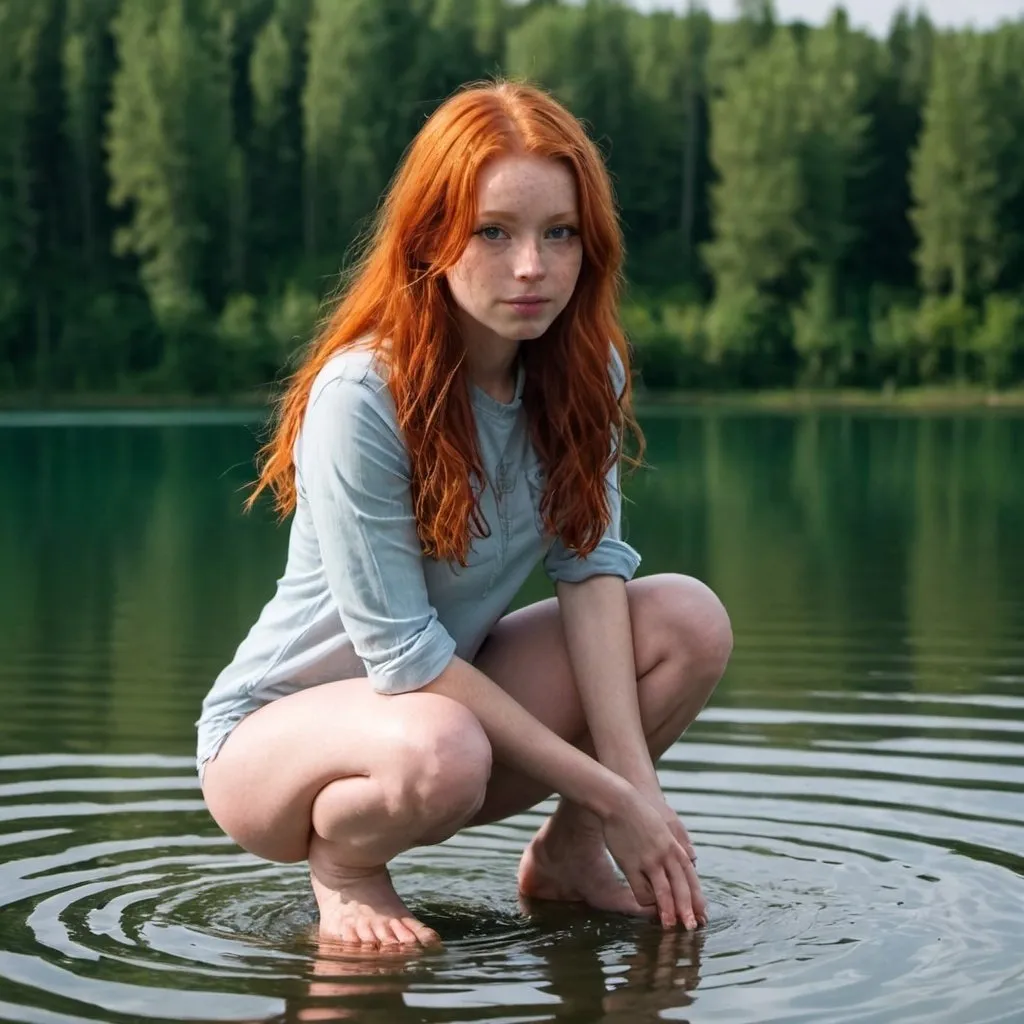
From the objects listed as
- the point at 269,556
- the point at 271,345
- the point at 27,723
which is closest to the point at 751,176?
the point at 271,345

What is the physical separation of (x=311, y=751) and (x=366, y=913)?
0.30 meters

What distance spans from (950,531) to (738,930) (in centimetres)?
983

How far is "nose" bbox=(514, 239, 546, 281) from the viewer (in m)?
3.24

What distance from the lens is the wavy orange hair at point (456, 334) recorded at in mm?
3252

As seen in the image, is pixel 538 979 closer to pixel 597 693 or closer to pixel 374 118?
pixel 597 693

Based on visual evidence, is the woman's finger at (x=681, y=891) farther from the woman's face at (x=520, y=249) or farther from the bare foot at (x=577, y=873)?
the woman's face at (x=520, y=249)

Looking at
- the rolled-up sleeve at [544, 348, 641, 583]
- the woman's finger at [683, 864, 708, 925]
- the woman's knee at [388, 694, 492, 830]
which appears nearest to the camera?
the woman's knee at [388, 694, 492, 830]

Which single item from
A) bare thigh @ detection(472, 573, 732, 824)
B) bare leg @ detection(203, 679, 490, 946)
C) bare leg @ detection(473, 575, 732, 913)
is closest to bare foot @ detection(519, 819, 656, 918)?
bare leg @ detection(473, 575, 732, 913)

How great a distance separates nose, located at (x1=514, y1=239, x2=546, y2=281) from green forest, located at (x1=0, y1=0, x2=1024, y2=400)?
4441 cm

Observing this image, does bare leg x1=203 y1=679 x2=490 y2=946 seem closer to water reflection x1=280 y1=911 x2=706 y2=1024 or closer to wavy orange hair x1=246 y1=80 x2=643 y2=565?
water reflection x1=280 y1=911 x2=706 y2=1024

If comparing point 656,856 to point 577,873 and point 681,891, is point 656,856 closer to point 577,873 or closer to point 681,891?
point 681,891

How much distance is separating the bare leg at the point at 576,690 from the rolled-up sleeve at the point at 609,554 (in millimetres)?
76

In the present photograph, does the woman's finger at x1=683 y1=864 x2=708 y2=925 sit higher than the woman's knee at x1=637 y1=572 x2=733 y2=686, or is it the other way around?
the woman's knee at x1=637 y1=572 x2=733 y2=686

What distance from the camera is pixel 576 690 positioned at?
3541mm
